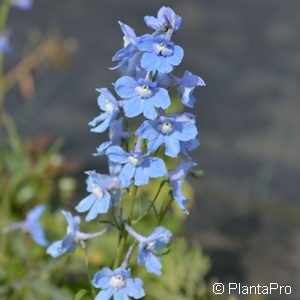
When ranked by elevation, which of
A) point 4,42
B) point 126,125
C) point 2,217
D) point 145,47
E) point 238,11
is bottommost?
point 2,217

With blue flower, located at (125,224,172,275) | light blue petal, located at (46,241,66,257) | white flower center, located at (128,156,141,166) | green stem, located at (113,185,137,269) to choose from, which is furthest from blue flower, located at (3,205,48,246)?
white flower center, located at (128,156,141,166)

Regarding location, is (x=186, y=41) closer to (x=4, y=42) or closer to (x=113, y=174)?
(x=4, y=42)

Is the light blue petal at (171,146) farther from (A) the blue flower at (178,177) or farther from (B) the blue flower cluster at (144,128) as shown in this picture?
(A) the blue flower at (178,177)

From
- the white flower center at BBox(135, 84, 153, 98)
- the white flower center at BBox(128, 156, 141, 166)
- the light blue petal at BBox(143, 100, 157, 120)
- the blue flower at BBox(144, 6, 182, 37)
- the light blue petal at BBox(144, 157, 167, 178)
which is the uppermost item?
the blue flower at BBox(144, 6, 182, 37)

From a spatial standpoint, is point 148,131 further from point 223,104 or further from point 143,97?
point 223,104

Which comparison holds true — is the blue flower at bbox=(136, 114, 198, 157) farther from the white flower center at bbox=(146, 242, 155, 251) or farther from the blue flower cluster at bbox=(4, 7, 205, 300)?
the white flower center at bbox=(146, 242, 155, 251)

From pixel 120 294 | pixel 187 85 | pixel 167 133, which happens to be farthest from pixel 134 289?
pixel 187 85

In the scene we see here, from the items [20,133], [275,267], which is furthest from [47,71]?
[275,267]
